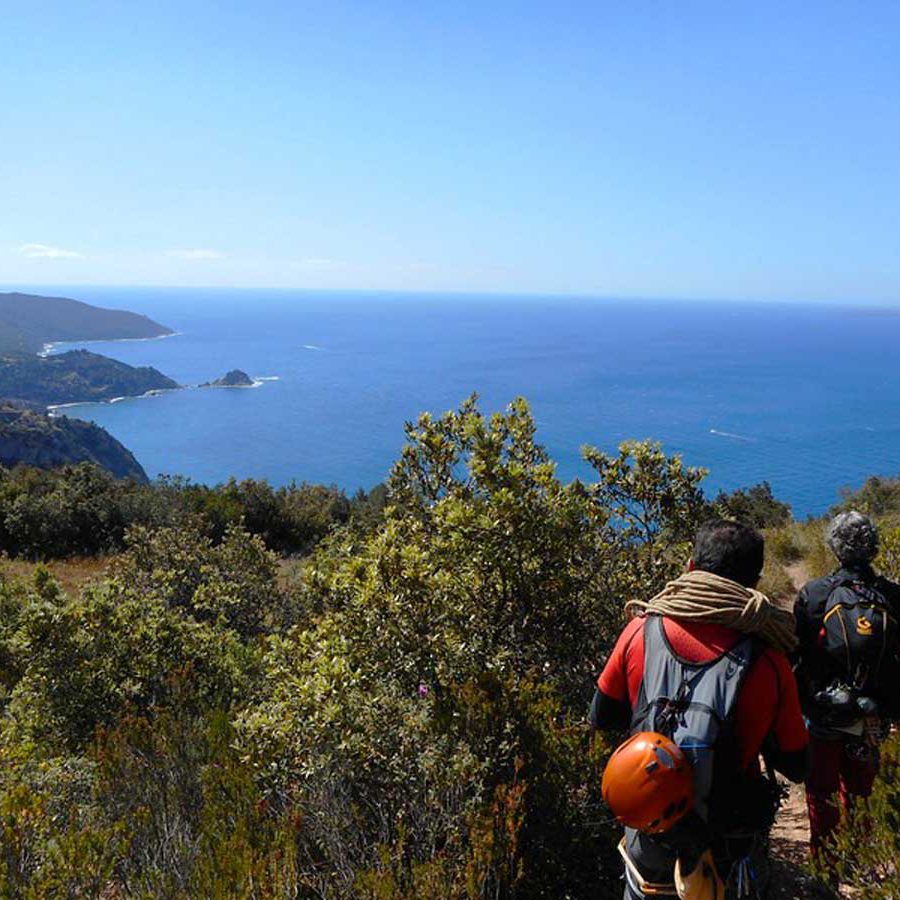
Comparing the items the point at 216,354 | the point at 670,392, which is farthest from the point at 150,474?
the point at 216,354

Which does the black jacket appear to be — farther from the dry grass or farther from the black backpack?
the dry grass

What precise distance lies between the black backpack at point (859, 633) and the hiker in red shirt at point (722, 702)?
0.97 m

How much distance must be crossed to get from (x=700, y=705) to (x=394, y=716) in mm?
1692

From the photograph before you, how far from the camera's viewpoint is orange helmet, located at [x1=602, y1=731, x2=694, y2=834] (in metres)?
2.13

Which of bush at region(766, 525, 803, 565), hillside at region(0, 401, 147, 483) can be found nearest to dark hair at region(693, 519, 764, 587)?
bush at region(766, 525, 803, 565)

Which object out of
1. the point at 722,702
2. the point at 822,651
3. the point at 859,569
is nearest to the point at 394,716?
the point at 722,702

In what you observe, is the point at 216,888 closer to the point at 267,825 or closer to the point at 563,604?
the point at 267,825

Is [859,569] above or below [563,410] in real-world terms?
above

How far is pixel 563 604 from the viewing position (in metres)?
4.14

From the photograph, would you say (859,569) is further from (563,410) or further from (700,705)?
(563,410)

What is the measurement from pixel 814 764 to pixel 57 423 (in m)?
90.6

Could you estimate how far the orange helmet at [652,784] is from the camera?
2131 mm

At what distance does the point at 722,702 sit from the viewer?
2211 millimetres

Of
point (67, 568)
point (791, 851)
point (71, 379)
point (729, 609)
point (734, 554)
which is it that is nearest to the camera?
point (729, 609)
